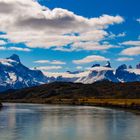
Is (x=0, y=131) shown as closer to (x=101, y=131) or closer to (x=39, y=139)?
(x=39, y=139)

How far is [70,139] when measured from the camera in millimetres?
86562

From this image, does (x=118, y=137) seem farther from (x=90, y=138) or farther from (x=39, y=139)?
(x=39, y=139)

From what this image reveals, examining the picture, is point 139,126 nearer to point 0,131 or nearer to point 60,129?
point 60,129

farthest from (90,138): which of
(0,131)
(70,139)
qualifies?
(0,131)

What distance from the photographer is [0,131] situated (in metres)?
99.1

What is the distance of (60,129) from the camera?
106562mm

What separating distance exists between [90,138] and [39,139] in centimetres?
1176

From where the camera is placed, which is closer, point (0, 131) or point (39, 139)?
point (39, 139)

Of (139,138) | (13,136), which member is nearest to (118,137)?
(139,138)

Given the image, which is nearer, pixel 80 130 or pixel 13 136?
pixel 13 136

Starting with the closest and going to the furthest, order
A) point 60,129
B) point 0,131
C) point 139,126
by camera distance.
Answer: point 0,131
point 60,129
point 139,126

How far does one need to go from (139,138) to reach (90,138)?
11329mm

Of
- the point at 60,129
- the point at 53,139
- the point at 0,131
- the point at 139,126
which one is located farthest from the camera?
the point at 139,126

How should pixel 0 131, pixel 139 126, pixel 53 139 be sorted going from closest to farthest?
pixel 53 139, pixel 0 131, pixel 139 126
